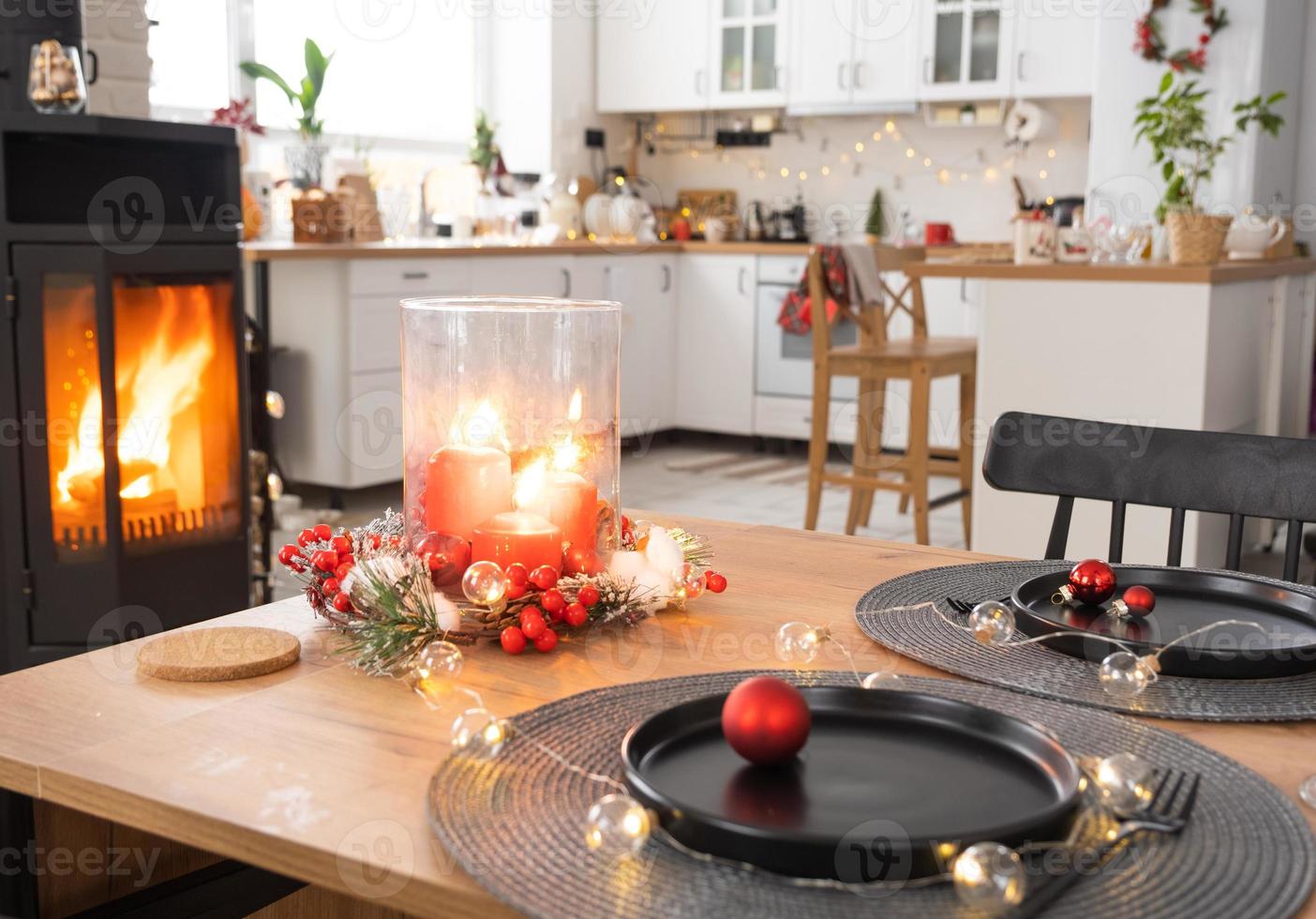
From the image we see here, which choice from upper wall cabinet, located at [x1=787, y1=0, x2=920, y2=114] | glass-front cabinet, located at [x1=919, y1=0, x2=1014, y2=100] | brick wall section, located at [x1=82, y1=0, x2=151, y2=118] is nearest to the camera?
brick wall section, located at [x1=82, y1=0, x2=151, y2=118]

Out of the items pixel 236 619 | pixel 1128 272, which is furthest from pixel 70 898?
pixel 1128 272

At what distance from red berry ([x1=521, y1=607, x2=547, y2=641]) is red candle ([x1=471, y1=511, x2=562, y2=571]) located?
0.04m

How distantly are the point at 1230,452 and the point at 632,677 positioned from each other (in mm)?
805

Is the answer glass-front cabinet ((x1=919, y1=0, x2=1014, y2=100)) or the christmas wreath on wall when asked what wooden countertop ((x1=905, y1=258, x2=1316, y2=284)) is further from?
glass-front cabinet ((x1=919, y1=0, x2=1014, y2=100))

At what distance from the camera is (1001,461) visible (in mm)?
1497

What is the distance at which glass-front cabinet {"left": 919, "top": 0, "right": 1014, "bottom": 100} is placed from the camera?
560 cm

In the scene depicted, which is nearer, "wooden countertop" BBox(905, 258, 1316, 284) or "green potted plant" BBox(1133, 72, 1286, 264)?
"wooden countertop" BBox(905, 258, 1316, 284)

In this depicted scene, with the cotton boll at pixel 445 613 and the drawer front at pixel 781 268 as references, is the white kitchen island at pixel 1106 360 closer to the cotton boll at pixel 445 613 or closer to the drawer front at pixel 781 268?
the drawer front at pixel 781 268

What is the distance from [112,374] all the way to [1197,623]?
6.18 ft

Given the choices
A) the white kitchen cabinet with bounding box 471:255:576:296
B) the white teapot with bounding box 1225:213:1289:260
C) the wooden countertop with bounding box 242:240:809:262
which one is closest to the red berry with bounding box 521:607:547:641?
the wooden countertop with bounding box 242:240:809:262

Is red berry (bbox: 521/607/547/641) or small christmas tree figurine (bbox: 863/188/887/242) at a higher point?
small christmas tree figurine (bbox: 863/188/887/242)

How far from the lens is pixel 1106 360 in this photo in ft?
11.2

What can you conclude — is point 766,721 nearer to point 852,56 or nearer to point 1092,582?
point 1092,582

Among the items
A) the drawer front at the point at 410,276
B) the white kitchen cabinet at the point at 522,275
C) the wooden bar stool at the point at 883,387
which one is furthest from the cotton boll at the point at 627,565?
the white kitchen cabinet at the point at 522,275
